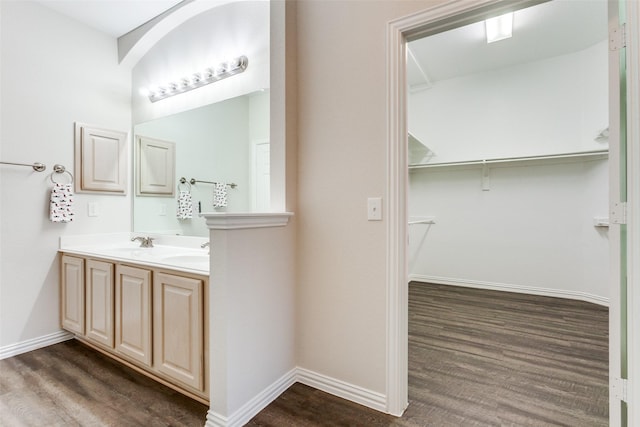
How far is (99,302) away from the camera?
2.17 m

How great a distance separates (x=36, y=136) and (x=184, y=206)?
1206mm

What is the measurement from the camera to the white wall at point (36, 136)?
2.27 meters

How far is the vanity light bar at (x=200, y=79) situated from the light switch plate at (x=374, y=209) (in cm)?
145

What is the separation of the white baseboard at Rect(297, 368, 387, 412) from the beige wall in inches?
1.2

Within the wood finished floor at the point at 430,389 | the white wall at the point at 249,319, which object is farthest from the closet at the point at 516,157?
the white wall at the point at 249,319

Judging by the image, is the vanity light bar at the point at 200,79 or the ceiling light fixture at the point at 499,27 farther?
the ceiling light fixture at the point at 499,27

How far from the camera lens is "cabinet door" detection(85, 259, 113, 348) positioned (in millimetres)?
2086

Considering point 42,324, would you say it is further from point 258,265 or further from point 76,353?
point 258,265

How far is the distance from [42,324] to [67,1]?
2586 millimetres

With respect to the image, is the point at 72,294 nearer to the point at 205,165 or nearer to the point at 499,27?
the point at 205,165

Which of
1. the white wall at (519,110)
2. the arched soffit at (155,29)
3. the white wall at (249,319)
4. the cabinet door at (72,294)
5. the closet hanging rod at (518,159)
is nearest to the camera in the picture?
the white wall at (249,319)

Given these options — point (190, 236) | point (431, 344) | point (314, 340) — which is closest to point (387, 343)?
point (314, 340)

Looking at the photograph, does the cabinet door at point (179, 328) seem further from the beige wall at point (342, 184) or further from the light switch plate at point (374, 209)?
the light switch plate at point (374, 209)

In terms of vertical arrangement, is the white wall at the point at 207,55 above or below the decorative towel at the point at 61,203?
above
